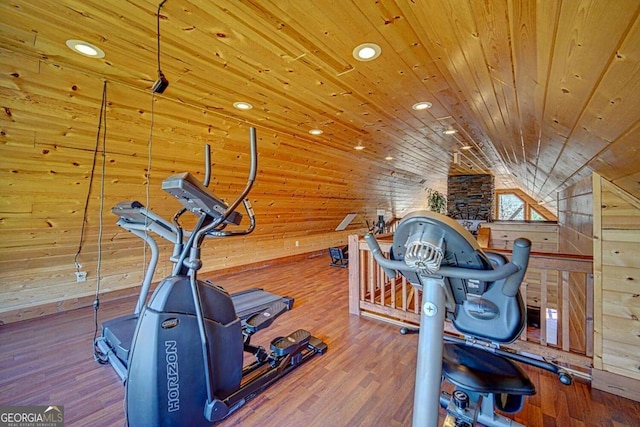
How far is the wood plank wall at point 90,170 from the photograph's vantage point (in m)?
1.92

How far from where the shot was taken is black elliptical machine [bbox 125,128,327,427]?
50.5 inches

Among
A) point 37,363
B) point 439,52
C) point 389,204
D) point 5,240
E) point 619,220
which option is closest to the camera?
point 439,52

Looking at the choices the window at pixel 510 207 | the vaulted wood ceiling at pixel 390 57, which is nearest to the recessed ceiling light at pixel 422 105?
the vaulted wood ceiling at pixel 390 57

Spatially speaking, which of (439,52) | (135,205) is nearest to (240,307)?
(135,205)

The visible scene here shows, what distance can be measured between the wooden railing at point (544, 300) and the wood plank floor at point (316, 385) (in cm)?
17

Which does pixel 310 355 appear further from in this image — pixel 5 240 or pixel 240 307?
pixel 5 240

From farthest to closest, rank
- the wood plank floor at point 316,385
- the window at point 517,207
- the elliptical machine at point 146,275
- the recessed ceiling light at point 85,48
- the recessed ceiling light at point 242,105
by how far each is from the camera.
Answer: the window at point 517,207
the recessed ceiling light at point 242,105
the elliptical machine at point 146,275
the wood plank floor at point 316,385
the recessed ceiling light at point 85,48

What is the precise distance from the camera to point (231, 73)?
182 centimetres

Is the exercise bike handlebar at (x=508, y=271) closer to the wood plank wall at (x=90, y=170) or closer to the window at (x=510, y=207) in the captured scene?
the wood plank wall at (x=90, y=170)

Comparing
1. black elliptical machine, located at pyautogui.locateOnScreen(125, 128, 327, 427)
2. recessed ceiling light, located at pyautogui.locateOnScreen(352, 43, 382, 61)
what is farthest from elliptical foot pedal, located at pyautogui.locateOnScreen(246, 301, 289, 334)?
recessed ceiling light, located at pyautogui.locateOnScreen(352, 43, 382, 61)

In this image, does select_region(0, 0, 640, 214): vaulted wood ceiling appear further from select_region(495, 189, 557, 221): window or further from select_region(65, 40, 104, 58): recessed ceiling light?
select_region(495, 189, 557, 221): window

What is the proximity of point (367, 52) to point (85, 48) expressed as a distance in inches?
63.6

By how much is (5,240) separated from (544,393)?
485cm

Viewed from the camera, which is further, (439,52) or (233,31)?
(439,52)
